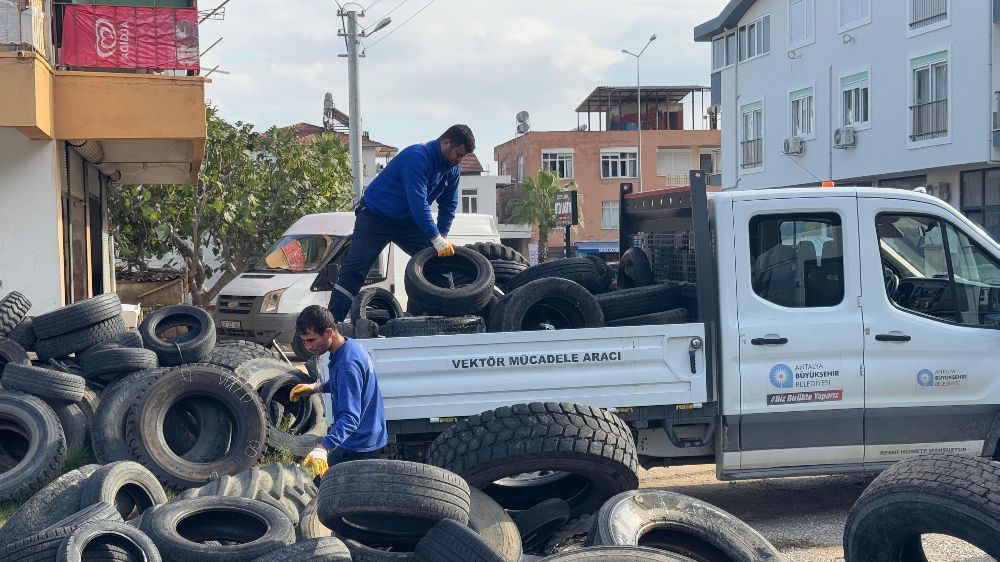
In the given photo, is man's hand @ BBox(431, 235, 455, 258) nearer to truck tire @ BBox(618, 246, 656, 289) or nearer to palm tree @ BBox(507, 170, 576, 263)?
truck tire @ BBox(618, 246, 656, 289)

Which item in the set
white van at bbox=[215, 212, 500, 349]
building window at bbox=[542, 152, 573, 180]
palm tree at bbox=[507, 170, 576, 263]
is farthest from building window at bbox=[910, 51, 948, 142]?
building window at bbox=[542, 152, 573, 180]

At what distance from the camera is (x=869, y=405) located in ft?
21.1

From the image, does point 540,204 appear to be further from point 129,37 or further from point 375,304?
point 375,304

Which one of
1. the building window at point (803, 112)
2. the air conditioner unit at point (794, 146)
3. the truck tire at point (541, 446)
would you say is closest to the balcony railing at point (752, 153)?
the building window at point (803, 112)

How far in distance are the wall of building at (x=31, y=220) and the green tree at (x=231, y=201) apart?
901 cm

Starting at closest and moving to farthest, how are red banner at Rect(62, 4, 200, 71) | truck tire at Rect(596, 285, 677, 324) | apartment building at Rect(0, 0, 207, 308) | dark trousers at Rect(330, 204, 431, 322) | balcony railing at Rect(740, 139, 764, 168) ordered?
truck tire at Rect(596, 285, 677, 324) < dark trousers at Rect(330, 204, 431, 322) < apartment building at Rect(0, 0, 207, 308) < red banner at Rect(62, 4, 200, 71) < balcony railing at Rect(740, 139, 764, 168)

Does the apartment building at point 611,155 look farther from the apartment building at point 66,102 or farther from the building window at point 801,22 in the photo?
the apartment building at point 66,102

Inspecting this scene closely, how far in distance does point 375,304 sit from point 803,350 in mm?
3101

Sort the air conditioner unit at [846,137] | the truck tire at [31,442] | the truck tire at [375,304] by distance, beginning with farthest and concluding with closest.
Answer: the air conditioner unit at [846,137], the truck tire at [375,304], the truck tire at [31,442]

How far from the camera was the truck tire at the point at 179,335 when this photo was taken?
9047 mm

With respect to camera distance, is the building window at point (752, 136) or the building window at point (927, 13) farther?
the building window at point (752, 136)

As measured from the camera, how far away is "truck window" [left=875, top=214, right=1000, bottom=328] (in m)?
6.58

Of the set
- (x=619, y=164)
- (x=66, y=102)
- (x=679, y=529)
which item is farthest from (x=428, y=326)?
(x=619, y=164)

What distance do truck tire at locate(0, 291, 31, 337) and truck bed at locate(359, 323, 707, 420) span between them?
494 centimetres
